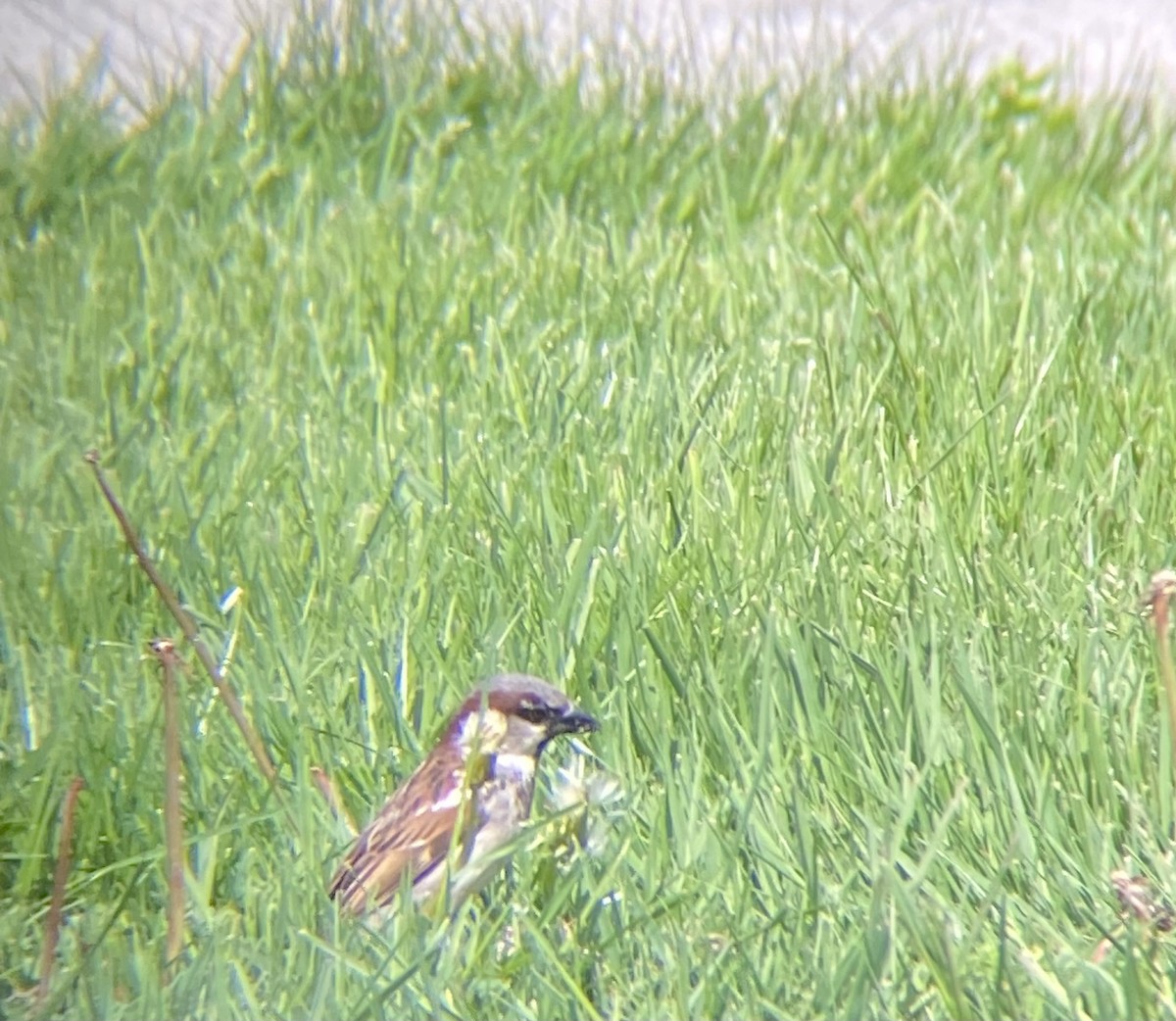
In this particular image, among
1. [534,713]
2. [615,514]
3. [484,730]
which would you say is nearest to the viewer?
[484,730]

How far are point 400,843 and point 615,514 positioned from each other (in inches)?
42.6

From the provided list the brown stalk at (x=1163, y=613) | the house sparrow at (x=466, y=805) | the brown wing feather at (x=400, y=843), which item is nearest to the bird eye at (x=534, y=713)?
the house sparrow at (x=466, y=805)

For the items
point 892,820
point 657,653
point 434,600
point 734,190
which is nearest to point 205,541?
point 434,600

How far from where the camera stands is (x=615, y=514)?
3.53 meters

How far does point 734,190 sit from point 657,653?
2684 mm

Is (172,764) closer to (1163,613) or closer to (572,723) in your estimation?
(572,723)

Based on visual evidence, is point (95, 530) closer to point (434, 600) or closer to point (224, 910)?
point (434, 600)

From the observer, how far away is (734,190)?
5363 millimetres

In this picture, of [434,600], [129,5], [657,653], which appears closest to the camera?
[657,653]

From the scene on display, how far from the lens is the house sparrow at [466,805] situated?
249cm

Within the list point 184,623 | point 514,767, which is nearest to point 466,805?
point 514,767

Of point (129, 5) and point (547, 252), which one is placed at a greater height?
point (129, 5)

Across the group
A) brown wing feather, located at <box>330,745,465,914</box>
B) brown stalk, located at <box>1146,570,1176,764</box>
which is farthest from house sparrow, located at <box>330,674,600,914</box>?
brown stalk, located at <box>1146,570,1176,764</box>

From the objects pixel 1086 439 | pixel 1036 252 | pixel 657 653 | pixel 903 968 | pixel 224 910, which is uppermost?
pixel 1036 252
